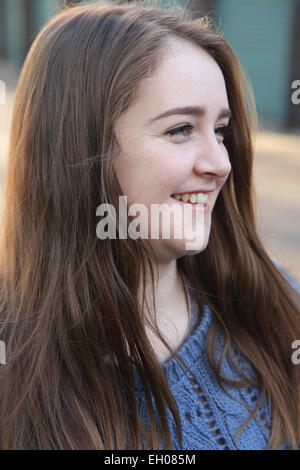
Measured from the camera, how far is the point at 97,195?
1.71 meters

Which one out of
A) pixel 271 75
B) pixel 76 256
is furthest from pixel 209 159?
pixel 271 75

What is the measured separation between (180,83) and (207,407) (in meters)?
0.91

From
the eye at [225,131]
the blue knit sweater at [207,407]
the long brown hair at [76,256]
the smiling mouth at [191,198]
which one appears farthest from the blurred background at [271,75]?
the long brown hair at [76,256]

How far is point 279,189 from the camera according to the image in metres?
6.97

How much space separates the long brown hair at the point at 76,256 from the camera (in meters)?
1.61

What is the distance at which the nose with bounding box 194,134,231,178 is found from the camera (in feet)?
5.73

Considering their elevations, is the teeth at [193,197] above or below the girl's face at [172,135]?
below

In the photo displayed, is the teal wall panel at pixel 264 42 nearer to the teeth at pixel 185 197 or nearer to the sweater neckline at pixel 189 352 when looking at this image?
the sweater neckline at pixel 189 352

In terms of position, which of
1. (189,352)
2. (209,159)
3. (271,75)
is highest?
(271,75)

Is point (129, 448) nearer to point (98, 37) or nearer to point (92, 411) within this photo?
point (92, 411)

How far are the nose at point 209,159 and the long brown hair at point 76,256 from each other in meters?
0.23

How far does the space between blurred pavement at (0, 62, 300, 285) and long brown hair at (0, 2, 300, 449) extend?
2.61 m

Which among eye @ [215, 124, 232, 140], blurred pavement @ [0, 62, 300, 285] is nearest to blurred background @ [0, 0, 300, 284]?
blurred pavement @ [0, 62, 300, 285]

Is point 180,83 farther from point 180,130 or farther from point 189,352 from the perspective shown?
point 189,352
